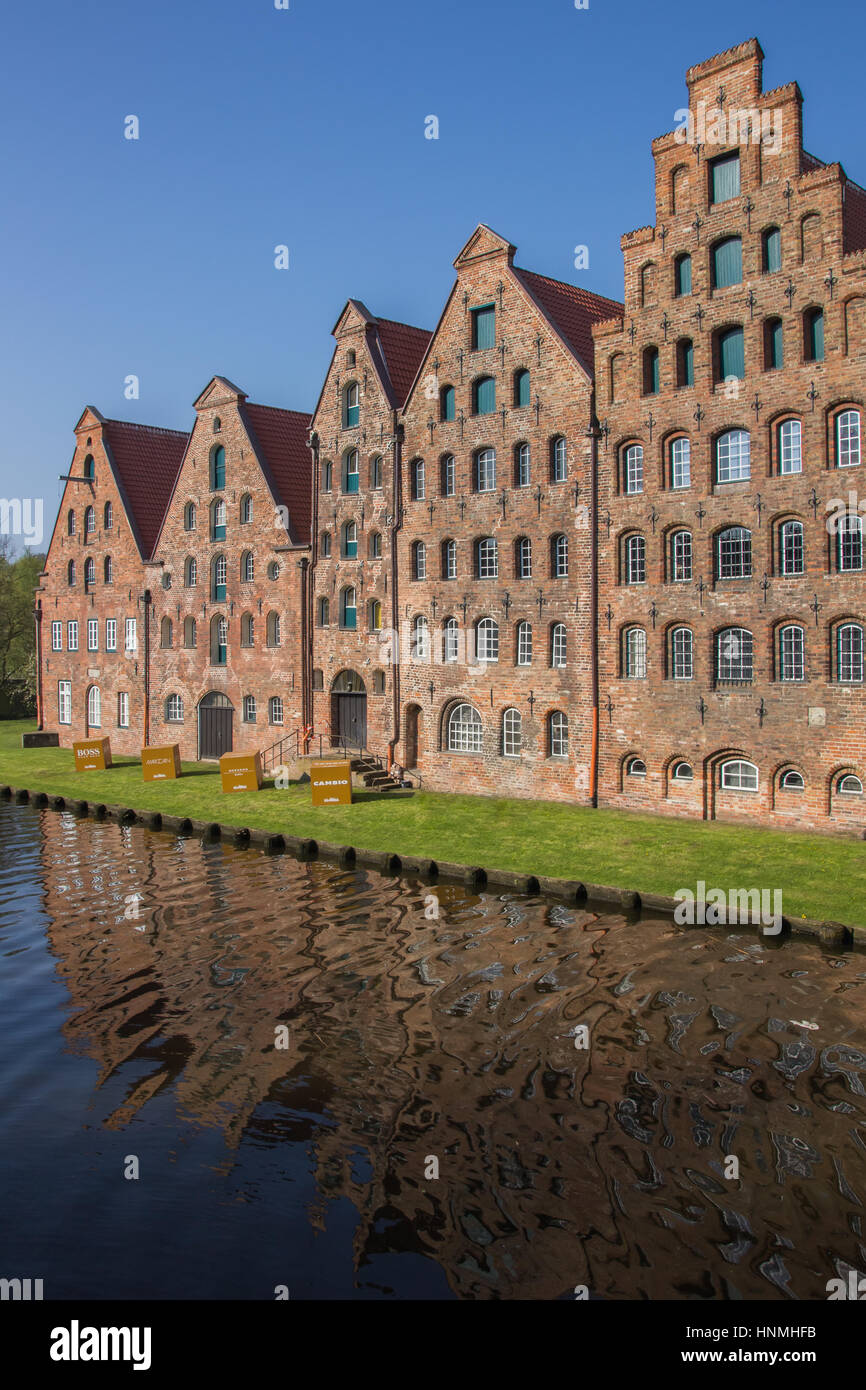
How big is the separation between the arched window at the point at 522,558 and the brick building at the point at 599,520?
92 mm

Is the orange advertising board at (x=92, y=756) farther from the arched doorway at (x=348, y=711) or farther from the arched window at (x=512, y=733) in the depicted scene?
the arched window at (x=512, y=733)

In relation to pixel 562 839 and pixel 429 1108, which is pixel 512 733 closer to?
pixel 562 839

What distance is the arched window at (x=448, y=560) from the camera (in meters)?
34.4

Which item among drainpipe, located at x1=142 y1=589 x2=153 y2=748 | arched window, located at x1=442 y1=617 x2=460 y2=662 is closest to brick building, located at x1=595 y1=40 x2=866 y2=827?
arched window, located at x1=442 y1=617 x2=460 y2=662

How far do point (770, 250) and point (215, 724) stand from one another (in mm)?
27430

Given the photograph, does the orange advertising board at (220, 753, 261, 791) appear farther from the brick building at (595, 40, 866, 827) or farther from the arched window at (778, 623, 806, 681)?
the arched window at (778, 623, 806, 681)

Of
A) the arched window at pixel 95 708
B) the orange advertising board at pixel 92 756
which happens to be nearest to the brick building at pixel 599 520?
the orange advertising board at pixel 92 756

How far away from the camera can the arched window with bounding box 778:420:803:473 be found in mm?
25891

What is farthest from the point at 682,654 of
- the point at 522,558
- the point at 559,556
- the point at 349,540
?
the point at 349,540

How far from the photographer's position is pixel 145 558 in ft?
160

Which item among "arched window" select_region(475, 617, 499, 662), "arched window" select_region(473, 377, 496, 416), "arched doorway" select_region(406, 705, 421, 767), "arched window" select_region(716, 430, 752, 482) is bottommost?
"arched doorway" select_region(406, 705, 421, 767)

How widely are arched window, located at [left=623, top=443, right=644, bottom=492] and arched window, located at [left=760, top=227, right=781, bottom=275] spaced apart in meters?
5.38

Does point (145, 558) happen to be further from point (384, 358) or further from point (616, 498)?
point (616, 498)

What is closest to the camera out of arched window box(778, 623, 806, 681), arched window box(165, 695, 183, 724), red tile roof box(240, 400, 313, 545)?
arched window box(778, 623, 806, 681)
